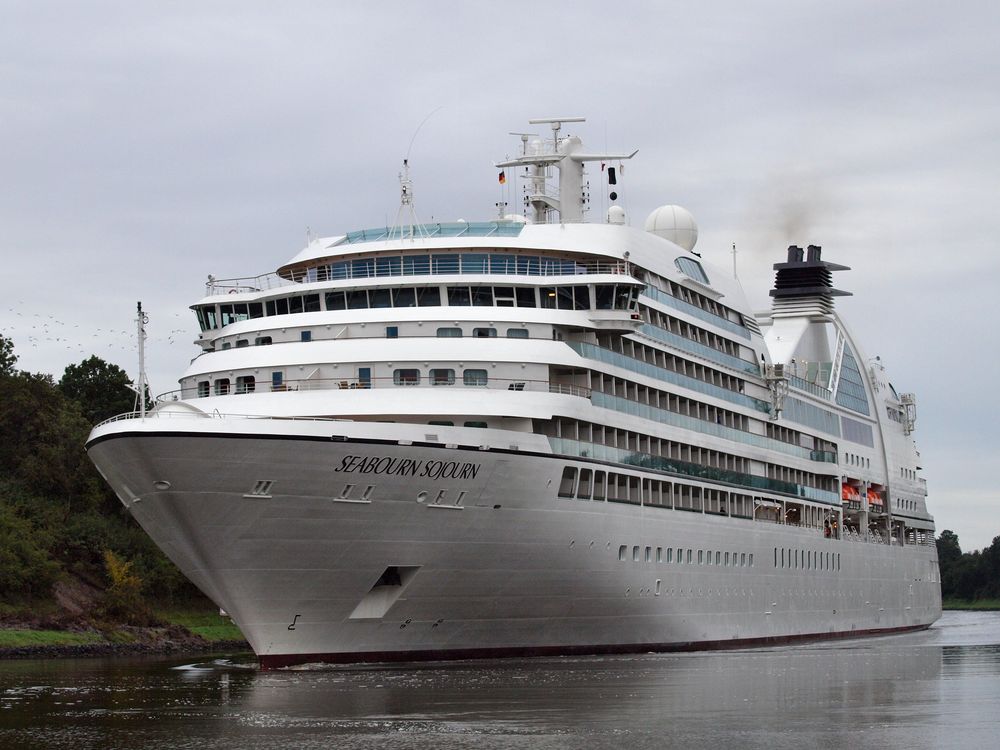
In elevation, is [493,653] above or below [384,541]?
below

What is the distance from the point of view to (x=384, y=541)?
3531cm

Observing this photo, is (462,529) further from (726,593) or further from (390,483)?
(726,593)

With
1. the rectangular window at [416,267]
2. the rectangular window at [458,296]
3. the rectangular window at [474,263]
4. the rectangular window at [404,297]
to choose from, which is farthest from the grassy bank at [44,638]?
the rectangular window at [474,263]

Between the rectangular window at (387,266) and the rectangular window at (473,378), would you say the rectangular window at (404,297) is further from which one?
the rectangular window at (473,378)

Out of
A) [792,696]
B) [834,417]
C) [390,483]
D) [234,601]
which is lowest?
[792,696]

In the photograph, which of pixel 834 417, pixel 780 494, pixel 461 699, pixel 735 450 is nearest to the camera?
pixel 461 699

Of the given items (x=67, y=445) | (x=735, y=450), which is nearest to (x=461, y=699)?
(x=735, y=450)

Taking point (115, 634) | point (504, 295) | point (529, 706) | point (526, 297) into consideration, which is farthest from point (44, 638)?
point (529, 706)

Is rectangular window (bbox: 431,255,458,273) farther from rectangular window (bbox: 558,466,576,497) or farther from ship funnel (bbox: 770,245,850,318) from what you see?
ship funnel (bbox: 770,245,850,318)

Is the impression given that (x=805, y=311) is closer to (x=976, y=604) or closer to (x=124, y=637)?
(x=124, y=637)

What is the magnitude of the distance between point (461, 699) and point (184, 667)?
66.0ft

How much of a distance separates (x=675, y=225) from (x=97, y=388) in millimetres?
37217

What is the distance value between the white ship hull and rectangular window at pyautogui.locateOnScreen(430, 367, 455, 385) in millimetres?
2947

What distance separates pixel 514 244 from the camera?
4325cm
